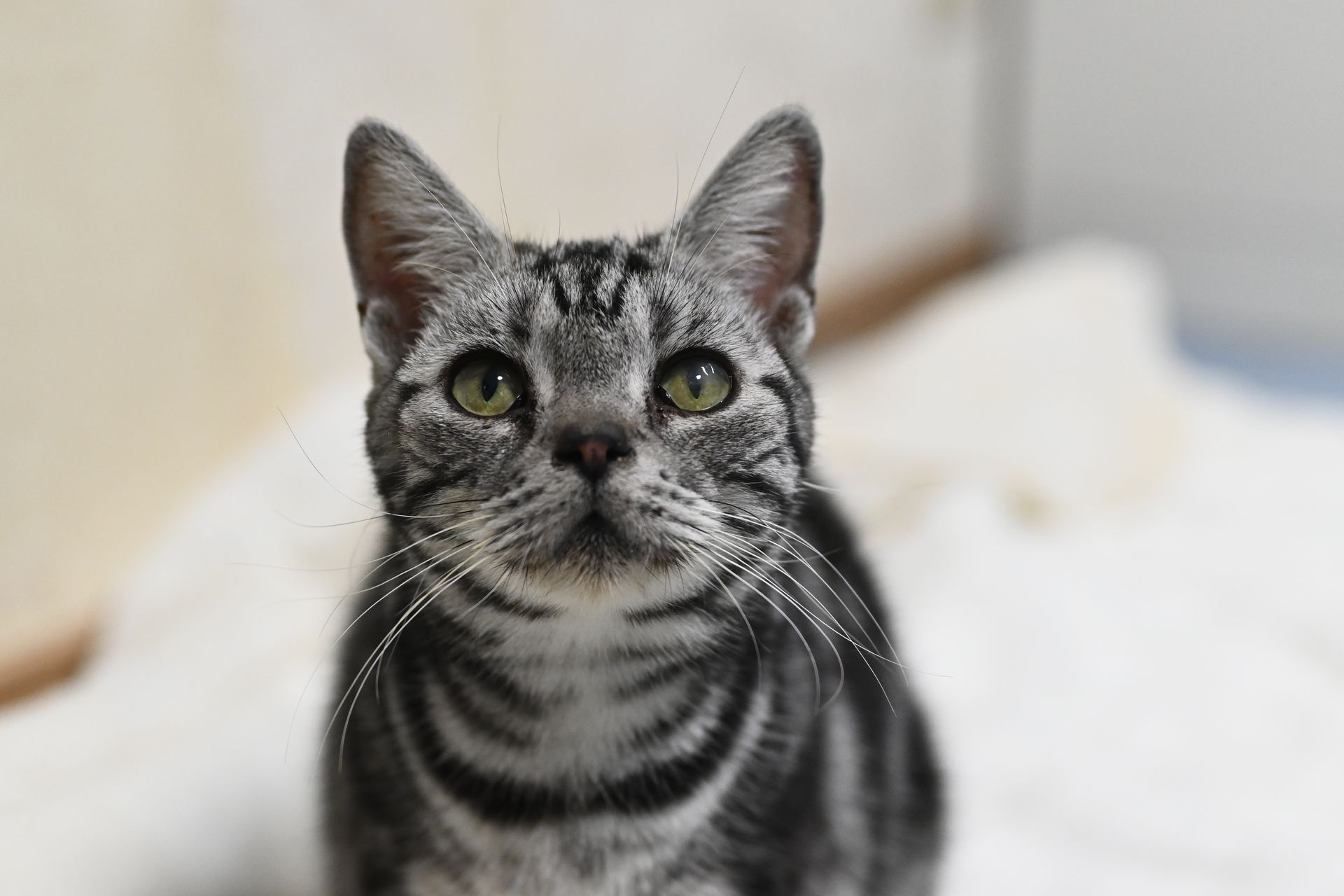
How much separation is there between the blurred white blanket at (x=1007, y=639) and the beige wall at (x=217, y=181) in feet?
0.36

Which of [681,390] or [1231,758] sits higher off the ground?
[681,390]

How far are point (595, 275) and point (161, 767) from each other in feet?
2.28

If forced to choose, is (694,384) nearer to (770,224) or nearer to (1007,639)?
(770,224)

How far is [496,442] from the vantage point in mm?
824

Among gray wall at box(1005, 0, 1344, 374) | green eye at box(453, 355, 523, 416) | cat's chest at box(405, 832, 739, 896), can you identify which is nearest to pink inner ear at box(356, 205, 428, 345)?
green eye at box(453, 355, 523, 416)

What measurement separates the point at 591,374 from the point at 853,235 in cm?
204

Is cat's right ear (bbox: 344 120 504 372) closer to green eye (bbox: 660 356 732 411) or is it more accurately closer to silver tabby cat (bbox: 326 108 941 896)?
silver tabby cat (bbox: 326 108 941 896)

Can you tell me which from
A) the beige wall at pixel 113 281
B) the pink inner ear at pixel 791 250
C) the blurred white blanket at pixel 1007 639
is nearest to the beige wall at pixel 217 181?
the beige wall at pixel 113 281

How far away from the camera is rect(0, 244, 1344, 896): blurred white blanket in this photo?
1222 millimetres

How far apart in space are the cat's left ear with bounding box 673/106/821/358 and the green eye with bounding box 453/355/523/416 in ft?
0.57

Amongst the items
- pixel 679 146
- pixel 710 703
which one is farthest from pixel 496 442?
pixel 679 146

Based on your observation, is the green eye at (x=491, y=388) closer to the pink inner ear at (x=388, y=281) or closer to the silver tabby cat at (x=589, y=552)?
the silver tabby cat at (x=589, y=552)

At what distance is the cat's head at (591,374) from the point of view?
0.79 m

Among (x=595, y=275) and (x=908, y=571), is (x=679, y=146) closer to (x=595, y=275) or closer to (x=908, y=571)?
(x=908, y=571)
